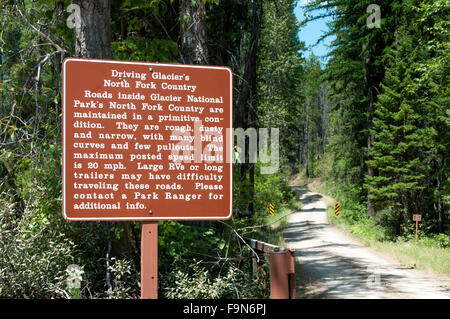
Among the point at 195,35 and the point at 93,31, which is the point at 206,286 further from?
the point at 195,35

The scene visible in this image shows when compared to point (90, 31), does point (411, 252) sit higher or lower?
lower

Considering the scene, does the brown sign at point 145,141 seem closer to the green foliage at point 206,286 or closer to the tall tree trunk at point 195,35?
the green foliage at point 206,286

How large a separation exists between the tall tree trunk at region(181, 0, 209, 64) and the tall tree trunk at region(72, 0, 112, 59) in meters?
2.12

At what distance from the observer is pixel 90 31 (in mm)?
5359

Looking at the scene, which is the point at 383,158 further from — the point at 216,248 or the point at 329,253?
the point at 216,248

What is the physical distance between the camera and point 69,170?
152 inches

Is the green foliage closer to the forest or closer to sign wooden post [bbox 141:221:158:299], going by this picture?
the forest

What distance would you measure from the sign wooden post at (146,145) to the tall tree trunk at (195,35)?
326 cm

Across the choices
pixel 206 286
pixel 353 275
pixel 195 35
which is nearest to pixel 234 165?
pixel 195 35

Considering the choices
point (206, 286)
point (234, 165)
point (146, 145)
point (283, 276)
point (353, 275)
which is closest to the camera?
point (146, 145)

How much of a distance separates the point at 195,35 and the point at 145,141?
12.8ft

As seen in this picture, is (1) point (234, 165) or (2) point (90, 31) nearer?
(2) point (90, 31)

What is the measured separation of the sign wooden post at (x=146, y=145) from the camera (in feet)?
12.7
